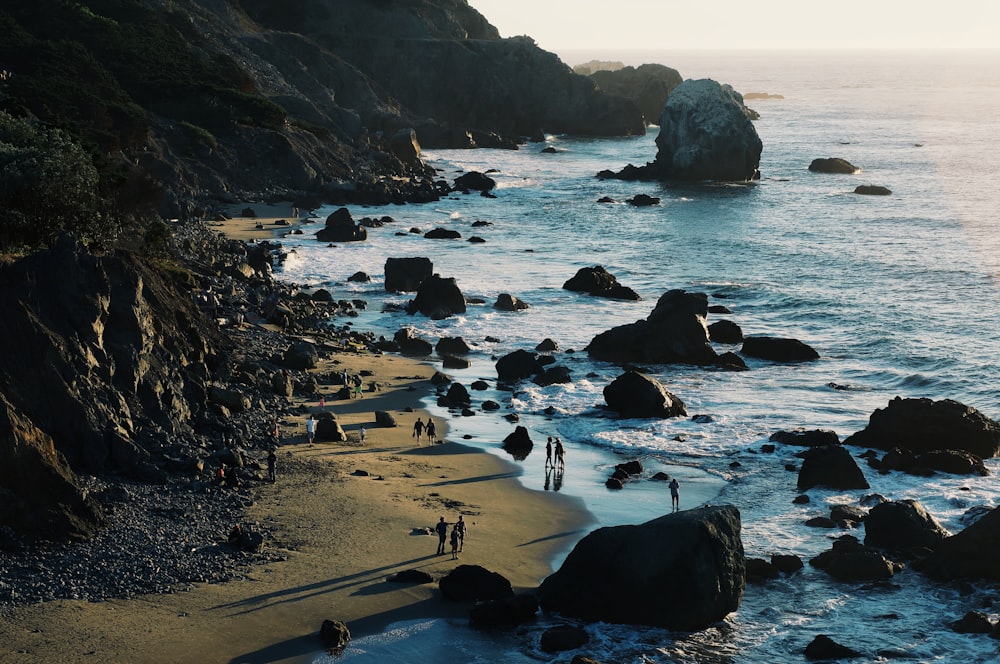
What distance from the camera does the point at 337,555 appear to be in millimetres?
27922

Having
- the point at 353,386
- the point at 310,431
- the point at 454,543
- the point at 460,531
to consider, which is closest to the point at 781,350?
the point at 353,386

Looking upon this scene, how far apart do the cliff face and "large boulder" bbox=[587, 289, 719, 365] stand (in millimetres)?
32072

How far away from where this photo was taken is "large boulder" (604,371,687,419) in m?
43.0

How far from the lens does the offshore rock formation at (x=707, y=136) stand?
381ft

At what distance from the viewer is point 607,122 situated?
17388cm

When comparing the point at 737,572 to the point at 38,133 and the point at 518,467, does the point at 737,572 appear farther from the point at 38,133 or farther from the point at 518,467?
the point at 38,133

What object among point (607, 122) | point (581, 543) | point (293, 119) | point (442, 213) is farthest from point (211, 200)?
point (607, 122)

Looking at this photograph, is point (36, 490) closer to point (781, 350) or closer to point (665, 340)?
point (665, 340)

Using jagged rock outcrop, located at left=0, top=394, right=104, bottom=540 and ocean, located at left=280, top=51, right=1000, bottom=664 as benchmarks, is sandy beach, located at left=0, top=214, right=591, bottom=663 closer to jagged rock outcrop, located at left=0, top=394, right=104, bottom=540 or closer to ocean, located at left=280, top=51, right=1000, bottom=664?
ocean, located at left=280, top=51, right=1000, bottom=664

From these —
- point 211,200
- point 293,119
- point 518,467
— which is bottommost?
point 518,467

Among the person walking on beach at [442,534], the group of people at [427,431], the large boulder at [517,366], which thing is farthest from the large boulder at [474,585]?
the large boulder at [517,366]

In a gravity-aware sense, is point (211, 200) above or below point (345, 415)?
above

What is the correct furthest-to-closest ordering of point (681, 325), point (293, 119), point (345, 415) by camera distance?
point (293, 119) < point (681, 325) < point (345, 415)

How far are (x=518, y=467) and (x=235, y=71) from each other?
297ft
